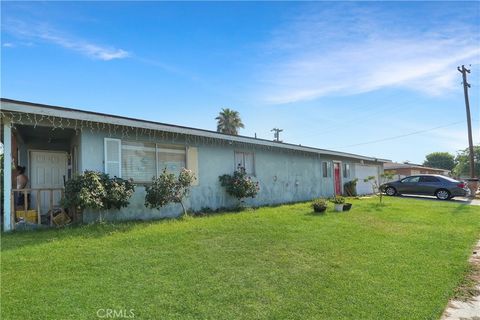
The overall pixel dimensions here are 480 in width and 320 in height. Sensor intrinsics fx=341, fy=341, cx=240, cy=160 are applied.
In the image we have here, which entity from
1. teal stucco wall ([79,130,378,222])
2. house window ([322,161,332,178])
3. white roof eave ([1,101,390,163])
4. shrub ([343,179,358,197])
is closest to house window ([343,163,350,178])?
shrub ([343,179,358,197])

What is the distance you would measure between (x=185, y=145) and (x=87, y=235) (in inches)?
194

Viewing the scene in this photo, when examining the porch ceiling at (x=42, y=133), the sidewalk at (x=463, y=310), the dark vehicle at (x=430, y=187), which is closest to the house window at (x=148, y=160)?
the porch ceiling at (x=42, y=133)

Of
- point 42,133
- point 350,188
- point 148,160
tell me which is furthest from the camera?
point 350,188

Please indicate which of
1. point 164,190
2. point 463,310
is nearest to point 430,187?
point 164,190

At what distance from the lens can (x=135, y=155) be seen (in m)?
10.2

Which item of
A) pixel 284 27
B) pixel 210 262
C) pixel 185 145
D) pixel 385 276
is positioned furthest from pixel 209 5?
pixel 385 276

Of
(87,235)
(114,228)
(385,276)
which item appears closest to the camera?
(385,276)

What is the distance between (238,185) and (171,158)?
2.74 m

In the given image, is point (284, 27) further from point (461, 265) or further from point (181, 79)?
point (461, 265)

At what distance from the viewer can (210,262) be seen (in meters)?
5.89

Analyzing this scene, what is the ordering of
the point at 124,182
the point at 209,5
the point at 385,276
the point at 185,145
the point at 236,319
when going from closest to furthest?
1. the point at 236,319
2. the point at 385,276
3. the point at 124,182
4. the point at 209,5
5. the point at 185,145

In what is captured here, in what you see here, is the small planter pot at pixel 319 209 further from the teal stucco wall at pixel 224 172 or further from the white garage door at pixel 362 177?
the white garage door at pixel 362 177

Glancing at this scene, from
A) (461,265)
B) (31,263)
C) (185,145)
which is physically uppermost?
(185,145)

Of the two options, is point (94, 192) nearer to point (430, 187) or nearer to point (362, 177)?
point (430, 187)
